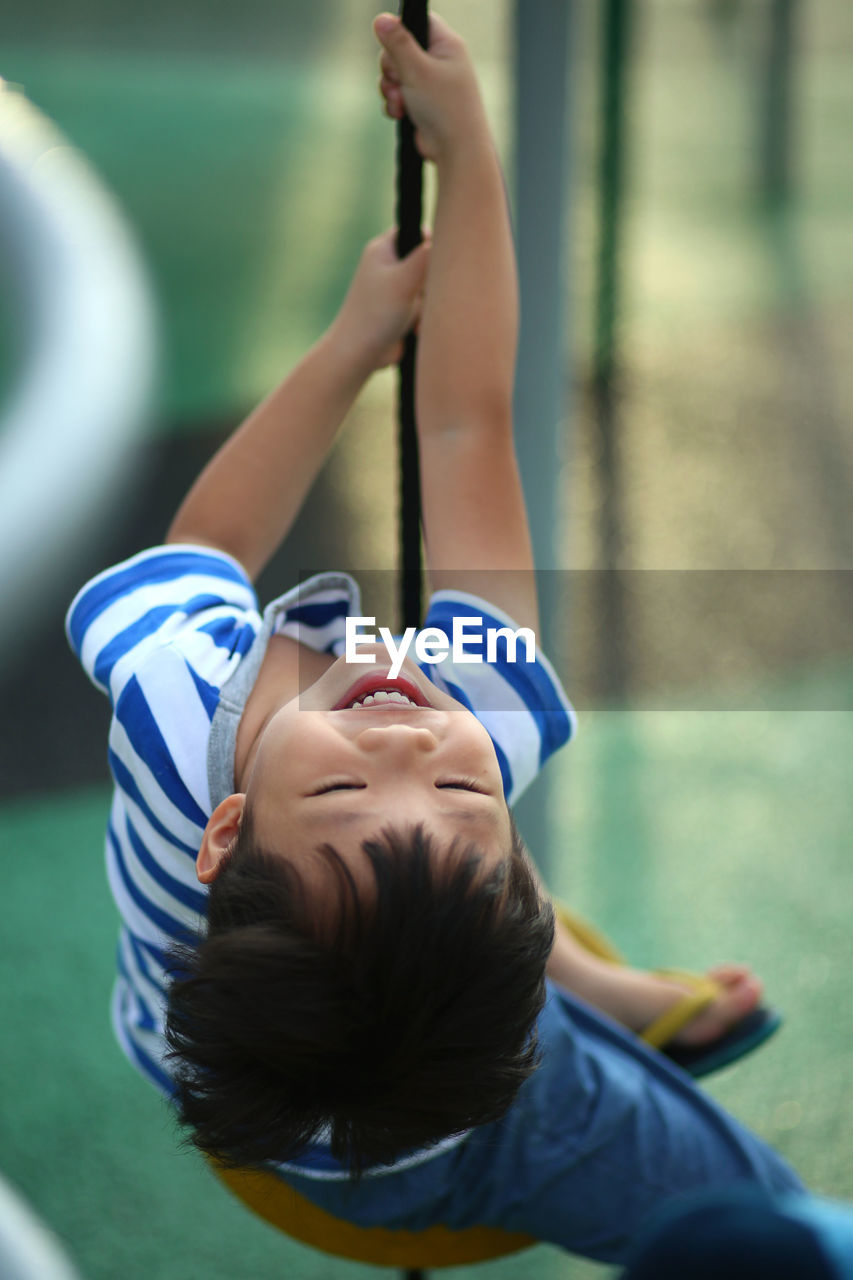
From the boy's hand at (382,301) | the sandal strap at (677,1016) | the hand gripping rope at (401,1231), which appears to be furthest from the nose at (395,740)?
the sandal strap at (677,1016)

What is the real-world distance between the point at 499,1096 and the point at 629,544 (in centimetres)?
142

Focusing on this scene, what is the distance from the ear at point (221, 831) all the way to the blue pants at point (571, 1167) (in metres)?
0.21

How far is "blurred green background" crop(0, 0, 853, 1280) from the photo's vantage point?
1.23 metres

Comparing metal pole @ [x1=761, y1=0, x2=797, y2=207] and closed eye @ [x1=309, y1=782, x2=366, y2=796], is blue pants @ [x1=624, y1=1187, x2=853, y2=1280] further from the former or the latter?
metal pole @ [x1=761, y1=0, x2=797, y2=207]

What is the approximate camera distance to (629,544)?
6.59ft

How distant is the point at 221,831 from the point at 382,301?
1.22 feet

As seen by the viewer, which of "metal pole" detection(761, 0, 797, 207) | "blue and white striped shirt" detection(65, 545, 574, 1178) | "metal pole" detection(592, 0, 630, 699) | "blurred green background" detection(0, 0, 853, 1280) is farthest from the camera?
"metal pole" detection(761, 0, 797, 207)

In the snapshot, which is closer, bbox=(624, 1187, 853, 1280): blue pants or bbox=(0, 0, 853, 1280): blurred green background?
bbox=(624, 1187, 853, 1280): blue pants

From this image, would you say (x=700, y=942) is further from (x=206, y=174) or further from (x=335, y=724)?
(x=206, y=174)

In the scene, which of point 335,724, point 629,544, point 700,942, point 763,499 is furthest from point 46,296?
point 763,499

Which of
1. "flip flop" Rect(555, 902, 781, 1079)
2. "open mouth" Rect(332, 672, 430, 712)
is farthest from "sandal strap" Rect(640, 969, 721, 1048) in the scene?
"open mouth" Rect(332, 672, 430, 712)

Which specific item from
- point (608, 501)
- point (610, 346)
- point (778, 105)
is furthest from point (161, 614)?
point (778, 105)

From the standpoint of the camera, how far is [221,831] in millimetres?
701

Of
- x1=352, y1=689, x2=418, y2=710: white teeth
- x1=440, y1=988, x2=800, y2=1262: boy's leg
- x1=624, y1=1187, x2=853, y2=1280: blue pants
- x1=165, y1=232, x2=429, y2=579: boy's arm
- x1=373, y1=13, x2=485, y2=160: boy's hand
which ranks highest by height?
x1=373, y1=13, x2=485, y2=160: boy's hand
